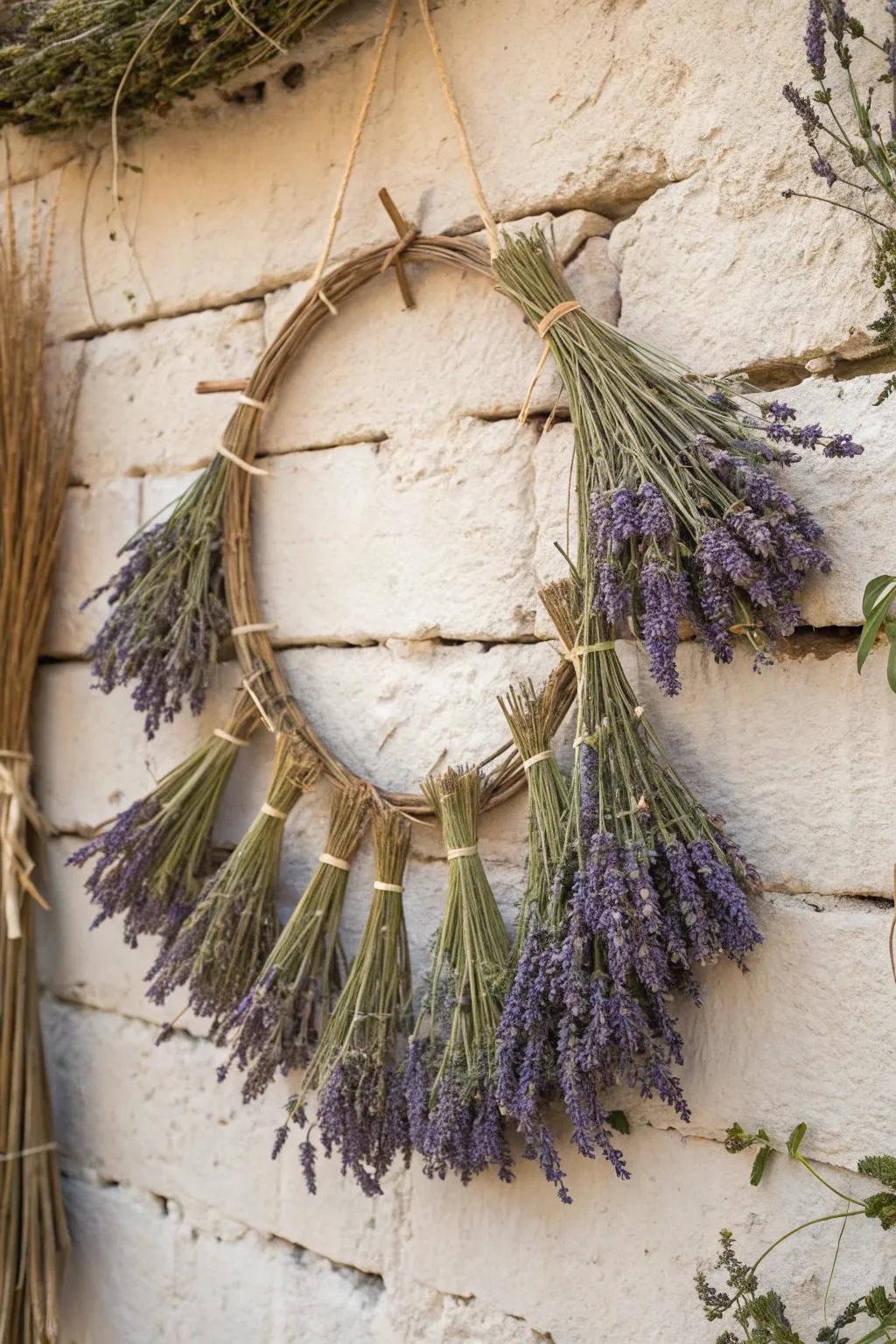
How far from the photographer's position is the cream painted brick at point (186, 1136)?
1.82 metres

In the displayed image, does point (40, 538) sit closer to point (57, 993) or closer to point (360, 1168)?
point (57, 993)

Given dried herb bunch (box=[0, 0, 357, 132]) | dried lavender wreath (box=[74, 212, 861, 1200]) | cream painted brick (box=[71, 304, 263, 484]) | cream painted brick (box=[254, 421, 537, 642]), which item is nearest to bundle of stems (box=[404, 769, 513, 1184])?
dried lavender wreath (box=[74, 212, 861, 1200])

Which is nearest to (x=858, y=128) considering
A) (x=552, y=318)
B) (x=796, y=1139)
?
(x=552, y=318)

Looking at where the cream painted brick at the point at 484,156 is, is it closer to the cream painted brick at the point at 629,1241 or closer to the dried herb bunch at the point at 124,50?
the dried herb bunch at the point at 124,50

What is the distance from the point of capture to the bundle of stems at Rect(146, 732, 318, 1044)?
1754mm

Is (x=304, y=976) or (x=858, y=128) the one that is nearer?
(x=858, y=128)

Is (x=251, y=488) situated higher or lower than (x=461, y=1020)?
higher

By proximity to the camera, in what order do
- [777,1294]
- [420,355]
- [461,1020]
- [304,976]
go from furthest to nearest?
1. [420,355]
2. [304,976]
3. [461,1020]
4. [777,1294]

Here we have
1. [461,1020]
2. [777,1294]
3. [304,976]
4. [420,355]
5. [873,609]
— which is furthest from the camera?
[420,355]

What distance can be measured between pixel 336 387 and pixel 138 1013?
1.15 metres

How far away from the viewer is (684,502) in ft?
4.51

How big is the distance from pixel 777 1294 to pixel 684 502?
93 cm

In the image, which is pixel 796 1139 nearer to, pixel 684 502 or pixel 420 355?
pixel 684 502

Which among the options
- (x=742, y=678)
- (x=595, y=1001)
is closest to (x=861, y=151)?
(x=742, y=678)
